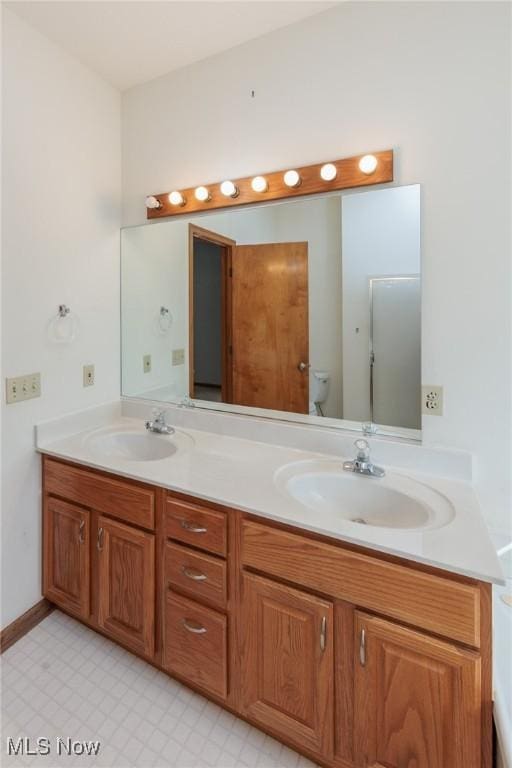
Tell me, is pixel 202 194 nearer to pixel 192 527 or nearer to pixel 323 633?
pixel 192 527

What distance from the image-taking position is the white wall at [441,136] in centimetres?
132

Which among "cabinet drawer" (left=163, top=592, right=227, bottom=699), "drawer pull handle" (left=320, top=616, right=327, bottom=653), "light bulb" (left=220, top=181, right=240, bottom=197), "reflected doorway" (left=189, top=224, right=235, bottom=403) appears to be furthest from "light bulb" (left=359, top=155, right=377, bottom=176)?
"cabinet drawer" (left=163, top=592, right=227, bottom=699)

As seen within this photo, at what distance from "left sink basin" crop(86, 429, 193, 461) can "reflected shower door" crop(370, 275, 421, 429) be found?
0.88 metres

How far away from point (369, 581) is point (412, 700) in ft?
0.99

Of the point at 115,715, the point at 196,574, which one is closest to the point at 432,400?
the point at 196,574

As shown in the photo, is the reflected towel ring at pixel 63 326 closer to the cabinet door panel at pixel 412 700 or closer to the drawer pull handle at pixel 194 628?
the drawer pull handle at pixel 194 628

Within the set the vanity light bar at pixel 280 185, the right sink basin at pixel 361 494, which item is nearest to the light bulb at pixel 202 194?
the vanity light bar at pixel 280 185

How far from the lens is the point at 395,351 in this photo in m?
1.55

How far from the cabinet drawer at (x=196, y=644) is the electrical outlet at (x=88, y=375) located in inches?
44.8

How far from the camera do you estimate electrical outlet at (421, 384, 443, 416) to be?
145cm

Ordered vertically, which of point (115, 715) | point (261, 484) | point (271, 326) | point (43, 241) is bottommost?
point (115, 715)

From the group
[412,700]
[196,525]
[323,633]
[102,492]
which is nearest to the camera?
[412,700]

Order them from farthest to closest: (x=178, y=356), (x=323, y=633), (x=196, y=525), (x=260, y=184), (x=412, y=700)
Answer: (x=178, y=356), (x=260, y=184), (x=196, y=525), (x=323, y=633), (x=412, y=700)

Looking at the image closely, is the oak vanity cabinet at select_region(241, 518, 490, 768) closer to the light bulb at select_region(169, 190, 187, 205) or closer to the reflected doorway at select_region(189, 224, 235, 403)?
the reflected doorway at select_region(189, 224, 235, 403)
